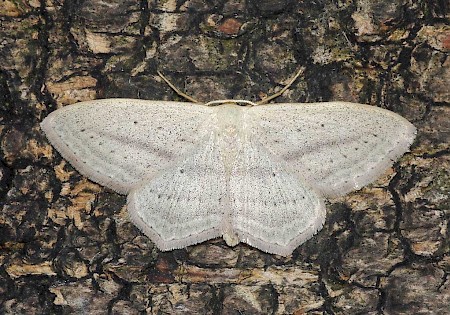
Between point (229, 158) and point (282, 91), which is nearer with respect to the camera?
point (282, 91)

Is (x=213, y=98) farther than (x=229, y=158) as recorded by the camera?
No

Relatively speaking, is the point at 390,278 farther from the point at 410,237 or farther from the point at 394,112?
the point at 394,112

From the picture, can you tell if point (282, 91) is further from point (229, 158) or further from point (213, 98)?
point (229, 158)

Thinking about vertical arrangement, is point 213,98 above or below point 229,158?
above

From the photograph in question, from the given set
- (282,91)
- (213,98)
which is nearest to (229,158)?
(213,98)

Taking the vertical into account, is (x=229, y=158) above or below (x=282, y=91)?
below

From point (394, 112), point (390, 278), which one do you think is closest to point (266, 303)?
point (390, 278)
